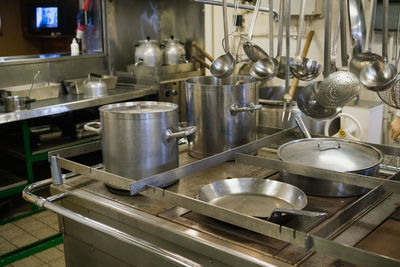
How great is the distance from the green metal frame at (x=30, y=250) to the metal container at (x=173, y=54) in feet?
6.33

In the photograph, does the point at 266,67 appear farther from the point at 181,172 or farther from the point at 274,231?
the point at 274,231

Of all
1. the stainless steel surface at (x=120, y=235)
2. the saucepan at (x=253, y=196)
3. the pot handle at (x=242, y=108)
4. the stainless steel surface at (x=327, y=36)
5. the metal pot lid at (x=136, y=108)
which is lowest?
the stainless steel surface at (x=120, y=235)

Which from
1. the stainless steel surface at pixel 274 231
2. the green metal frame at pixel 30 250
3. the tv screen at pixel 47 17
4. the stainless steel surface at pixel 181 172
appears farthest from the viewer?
the tv screen at pixel 47 17

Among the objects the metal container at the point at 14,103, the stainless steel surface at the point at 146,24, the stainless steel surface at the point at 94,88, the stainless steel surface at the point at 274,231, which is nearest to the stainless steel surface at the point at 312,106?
the stainless steel surface at the point at 274,231

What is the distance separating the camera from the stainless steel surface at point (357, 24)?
1777 mm

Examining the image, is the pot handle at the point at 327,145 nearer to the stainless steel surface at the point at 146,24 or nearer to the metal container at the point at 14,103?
the metal container at the point at 14,103

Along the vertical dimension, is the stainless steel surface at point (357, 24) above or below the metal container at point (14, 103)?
above

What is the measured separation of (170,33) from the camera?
15.9 feet

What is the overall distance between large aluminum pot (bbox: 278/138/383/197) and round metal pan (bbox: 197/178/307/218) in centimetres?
9

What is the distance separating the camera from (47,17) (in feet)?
19.3

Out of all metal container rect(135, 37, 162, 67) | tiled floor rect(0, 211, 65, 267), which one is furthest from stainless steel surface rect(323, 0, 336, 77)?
metal container rect(135, 37, 162, 67)

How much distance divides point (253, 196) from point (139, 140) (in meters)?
0.39

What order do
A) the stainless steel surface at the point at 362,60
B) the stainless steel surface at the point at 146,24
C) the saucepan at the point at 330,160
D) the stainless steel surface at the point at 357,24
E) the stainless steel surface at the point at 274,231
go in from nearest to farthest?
the stainless steel surface at the point at 274,231
the saucepan at the point at 330,160
the stainless steel surface at the point at 362,60
the stainless steel surface at the point at 357,24
the stainless steel surface at the point at 146,24

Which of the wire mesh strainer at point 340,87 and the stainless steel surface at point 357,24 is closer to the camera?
the wire mesh strainer at point 340,87
